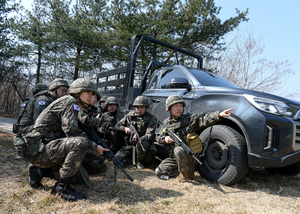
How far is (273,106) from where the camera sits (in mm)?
2861

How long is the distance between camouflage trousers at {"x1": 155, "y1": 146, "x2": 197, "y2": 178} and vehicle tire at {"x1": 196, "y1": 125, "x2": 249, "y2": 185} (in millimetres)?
245

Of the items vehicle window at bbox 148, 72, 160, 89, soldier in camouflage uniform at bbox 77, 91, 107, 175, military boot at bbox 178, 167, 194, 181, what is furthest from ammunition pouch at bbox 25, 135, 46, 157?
vehicle window at bbox 148, 72, 160, 89

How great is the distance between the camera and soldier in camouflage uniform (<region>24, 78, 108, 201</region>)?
2.55 m

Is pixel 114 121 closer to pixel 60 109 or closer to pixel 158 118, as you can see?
pixel 158 118

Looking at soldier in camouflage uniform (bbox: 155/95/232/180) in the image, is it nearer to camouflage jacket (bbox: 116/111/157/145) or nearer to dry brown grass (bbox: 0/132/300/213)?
dry brown grass (bbox: 0/132/300/213)

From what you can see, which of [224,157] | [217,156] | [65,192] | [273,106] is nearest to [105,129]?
[65,192]

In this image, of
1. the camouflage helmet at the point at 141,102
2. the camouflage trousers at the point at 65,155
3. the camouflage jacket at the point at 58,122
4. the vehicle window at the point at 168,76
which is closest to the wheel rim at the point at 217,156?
the camouflage helmet at the point at 141,102

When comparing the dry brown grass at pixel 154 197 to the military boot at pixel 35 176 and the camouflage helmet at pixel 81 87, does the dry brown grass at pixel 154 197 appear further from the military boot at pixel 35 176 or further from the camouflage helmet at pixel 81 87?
the camouflage helmet at pixel 81 87

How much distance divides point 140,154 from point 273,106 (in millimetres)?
2314

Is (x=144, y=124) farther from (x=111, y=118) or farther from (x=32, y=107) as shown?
(x=32, y=107)

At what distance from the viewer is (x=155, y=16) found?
1117 centimetres

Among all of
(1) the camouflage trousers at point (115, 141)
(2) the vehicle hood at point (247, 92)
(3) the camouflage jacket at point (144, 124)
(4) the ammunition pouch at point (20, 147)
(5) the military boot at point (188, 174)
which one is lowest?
(5) the military boot at point (188, 174)

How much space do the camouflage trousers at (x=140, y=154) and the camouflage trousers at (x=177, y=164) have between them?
22.6 inches

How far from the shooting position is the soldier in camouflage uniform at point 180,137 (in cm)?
326
